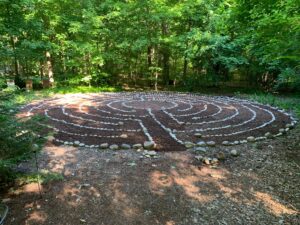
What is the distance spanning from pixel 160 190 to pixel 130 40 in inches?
626

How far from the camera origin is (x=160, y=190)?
5477 mm

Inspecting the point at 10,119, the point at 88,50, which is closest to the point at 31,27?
the point at 88,50

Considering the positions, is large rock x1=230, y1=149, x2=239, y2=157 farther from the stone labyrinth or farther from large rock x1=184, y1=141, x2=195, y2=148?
large rock x1=184, y1=141, x2=195, y2=148

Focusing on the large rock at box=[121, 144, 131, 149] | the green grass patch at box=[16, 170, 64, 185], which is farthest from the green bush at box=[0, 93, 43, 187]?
the large rock at box=[121, 144, 131, 149]

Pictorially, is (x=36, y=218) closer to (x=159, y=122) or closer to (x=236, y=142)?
(x=236, y=142)

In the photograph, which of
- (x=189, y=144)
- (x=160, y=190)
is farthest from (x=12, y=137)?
(x=189, y=144)

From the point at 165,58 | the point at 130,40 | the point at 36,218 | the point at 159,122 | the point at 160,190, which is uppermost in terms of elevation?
the point at 130,40

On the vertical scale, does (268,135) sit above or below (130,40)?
below

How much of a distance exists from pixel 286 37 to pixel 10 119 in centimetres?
588

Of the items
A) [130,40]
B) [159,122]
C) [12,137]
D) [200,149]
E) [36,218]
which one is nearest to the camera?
[36,218]

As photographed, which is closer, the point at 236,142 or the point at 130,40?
the point at 236,142

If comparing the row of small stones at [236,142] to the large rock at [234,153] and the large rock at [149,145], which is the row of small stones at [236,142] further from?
the large rock at [149,145]

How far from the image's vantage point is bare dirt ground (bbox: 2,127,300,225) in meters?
4.66

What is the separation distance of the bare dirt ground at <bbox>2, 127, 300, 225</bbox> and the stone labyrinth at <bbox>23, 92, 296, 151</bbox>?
0.84 metres
